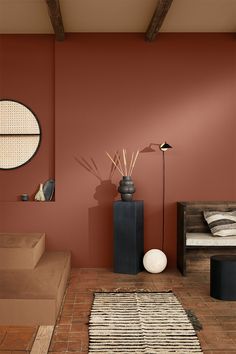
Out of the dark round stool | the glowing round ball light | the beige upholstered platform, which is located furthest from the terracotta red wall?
the dark round stool

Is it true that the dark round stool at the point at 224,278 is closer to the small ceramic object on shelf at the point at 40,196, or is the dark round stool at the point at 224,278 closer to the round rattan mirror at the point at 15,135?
the small ceramic object on shelf at the point at 40,196

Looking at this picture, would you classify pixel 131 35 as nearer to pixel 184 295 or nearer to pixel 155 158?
pixel 155 158

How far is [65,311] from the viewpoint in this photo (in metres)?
4.02

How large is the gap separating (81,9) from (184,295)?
330cm

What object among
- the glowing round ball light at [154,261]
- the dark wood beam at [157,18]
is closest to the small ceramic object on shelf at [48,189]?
the glowing round ball light at [154,261]

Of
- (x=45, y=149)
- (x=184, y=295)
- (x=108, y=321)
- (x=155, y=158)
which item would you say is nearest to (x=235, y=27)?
(x=155, y=158)

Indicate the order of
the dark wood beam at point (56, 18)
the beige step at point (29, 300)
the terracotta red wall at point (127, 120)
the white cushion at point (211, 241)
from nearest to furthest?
the beige step at point (29, 300), the dark wood beam at point (56, 18), the white cushion at point (211, 241), the terracotta red wall at point (127, 120)

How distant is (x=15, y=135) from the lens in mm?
5816

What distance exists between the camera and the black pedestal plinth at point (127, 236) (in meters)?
5.35

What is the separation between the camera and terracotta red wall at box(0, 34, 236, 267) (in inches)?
226

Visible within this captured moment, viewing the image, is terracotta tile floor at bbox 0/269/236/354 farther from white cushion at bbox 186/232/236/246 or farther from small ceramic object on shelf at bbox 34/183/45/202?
small ceramic object on shelf at bbox 34/183/45/202

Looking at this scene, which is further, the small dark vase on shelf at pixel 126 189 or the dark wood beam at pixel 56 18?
the small dark vase on shelf at pixel 126 189

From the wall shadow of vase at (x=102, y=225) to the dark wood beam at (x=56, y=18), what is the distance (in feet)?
6.32

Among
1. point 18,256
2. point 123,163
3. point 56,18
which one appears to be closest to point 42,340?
point 18,256
